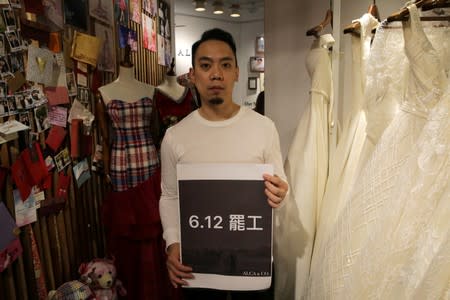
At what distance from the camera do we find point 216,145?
107 cm

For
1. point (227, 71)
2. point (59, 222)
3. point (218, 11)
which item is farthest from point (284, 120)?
point (218, 11)

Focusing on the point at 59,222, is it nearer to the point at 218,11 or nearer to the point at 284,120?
the point at 284,120

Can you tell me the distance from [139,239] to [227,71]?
1192mm

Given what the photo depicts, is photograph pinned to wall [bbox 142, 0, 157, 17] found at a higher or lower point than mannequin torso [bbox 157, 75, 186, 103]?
higher

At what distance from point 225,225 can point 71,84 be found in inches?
50.3

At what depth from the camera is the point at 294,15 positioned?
172cm

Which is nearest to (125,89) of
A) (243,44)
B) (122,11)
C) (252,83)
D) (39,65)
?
(39,65)

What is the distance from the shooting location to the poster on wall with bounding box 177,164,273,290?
3.05ft

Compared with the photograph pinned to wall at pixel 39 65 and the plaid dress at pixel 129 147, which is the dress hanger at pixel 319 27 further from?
the photograph pinned to wall at pixel 39 65

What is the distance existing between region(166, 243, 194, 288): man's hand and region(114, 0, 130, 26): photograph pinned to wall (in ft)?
5.91

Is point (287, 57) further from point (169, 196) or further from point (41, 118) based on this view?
point (41, 118)

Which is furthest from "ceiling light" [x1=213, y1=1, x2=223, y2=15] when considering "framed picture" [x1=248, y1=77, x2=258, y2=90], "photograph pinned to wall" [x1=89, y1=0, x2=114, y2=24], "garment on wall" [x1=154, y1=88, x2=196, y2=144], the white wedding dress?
the white wedding dress

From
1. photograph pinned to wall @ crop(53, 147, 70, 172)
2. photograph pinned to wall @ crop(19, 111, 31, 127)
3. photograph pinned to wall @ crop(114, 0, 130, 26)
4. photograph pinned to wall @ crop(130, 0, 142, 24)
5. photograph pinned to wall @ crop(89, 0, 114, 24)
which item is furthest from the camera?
photograph pinned to wall @ crop(130, 0, 142, 24)

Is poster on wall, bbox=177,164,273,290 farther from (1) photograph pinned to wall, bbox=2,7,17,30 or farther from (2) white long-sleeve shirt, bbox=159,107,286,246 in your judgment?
(1) photograph pinned to wall, bbox=2,7,17,30
